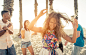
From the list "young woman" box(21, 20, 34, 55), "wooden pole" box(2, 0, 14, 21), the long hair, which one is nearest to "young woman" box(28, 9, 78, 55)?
the long hair

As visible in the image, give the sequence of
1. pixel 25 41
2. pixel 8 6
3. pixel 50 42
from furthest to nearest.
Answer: pixel 8 6 → pixel 25 41 → pixel 50 42

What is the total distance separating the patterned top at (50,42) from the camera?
187 cm

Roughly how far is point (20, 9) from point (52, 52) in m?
11.8

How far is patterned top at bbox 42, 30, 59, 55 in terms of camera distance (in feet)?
6.13

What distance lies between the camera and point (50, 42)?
189 centimetres

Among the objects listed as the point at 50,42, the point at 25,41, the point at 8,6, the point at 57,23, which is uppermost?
the point at 8,6

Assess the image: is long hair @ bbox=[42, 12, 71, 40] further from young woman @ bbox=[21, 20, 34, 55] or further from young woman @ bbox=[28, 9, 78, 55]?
young woman @ bbox=[21, 20, 34, 55]

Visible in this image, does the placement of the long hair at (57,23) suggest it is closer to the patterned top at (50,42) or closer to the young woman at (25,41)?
the patterned top at (50,42)

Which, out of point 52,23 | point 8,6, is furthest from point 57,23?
point 8,6

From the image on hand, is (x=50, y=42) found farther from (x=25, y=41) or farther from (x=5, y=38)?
(x=25, y=41)

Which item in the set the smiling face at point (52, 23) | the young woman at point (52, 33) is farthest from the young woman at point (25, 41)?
the smiling face at point (52, 23)

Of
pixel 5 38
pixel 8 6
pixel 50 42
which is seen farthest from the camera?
pixel 8 6

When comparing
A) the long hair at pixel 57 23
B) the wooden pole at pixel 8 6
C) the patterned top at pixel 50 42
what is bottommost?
the patterned top at pixel 50 42

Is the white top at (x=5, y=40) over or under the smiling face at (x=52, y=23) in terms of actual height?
under
